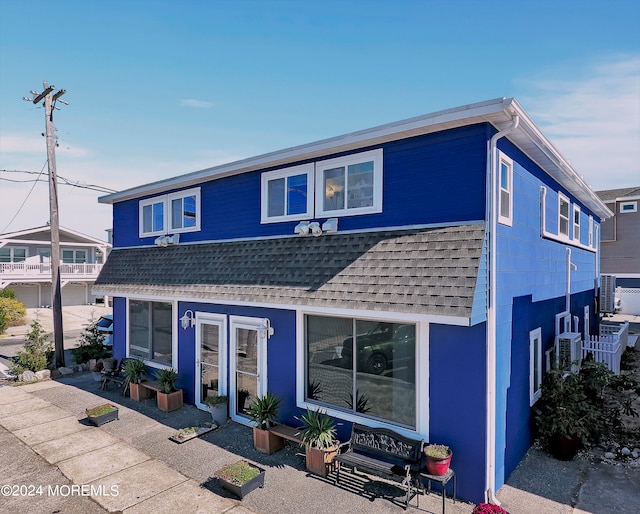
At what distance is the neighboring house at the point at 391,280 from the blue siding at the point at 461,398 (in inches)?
0.9

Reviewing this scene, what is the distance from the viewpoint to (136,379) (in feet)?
34.9

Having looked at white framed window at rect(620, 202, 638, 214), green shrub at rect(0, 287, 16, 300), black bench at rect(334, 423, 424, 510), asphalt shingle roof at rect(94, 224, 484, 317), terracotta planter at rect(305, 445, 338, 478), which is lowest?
terracotta planter at rect(305, 445, 338, 478)

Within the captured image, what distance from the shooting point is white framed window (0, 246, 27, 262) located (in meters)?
30.9

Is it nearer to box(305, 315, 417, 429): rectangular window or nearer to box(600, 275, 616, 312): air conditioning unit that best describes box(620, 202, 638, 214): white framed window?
box(600, 275, 616, 312): air conditioning unit

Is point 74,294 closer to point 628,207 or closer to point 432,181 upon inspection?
point 432,181

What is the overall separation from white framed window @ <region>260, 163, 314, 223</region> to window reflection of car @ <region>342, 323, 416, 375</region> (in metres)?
2.95

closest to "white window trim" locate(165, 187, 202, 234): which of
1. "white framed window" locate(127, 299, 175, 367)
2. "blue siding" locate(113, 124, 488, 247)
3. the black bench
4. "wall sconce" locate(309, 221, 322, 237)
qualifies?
"white framed window" locate(127, 299, 175, 367)

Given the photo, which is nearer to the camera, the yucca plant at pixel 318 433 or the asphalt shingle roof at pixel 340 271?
the asphalt shingle roof at pixel 340 271

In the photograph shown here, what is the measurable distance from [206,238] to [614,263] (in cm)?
3144

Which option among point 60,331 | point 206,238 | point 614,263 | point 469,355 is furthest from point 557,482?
point 614,263

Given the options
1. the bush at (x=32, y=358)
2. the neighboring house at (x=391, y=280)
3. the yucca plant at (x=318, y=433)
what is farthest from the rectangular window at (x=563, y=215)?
the bush at (x=32, y=358)

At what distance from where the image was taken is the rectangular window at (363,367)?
659 centimetres

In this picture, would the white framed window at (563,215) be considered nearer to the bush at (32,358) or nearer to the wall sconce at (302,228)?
the wall sconce at (302,228)

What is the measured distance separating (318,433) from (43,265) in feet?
108
